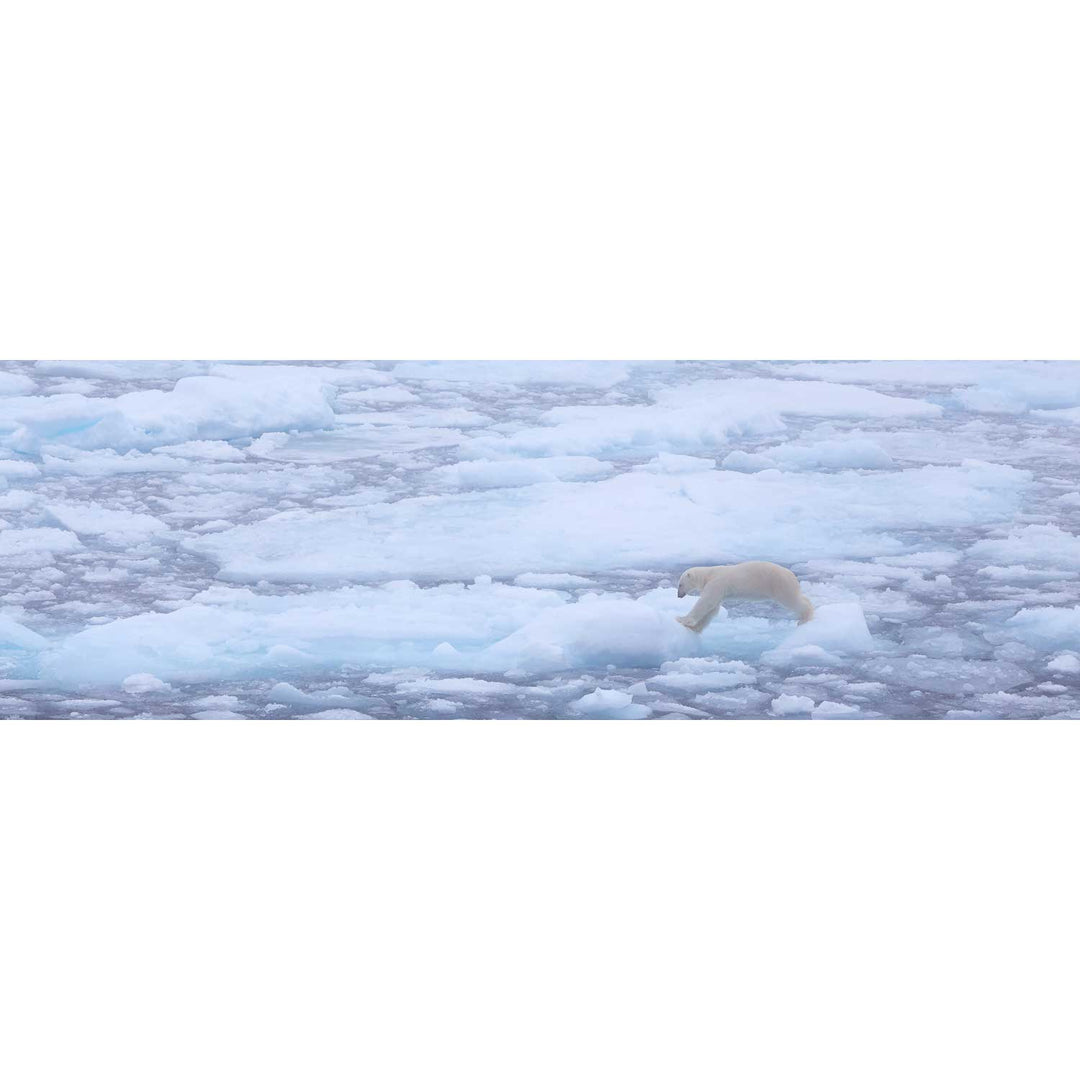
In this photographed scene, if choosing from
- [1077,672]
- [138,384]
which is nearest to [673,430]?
[1077,672]

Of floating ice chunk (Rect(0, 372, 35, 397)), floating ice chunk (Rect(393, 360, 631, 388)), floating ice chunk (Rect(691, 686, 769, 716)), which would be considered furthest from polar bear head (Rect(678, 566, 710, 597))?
floating ice chunk (Rect(0, 372, 35, 397))

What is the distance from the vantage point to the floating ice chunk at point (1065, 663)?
4953 millimetres

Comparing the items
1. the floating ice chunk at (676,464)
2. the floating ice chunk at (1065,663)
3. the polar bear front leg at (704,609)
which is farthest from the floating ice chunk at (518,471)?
the floating ice chunk at (1065,663)

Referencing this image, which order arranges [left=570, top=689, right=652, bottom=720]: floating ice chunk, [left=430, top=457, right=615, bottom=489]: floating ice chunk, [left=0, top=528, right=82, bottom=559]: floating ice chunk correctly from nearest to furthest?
[left=570, top=689, right=652, bottom=720]: floating ice chunk → [left=0, top=528, right=82, bottom=559]: floating ice chunk → [left=430, top=457, right=615, bottom=489]: floating ice chunk

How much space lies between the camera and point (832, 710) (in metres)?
4.87

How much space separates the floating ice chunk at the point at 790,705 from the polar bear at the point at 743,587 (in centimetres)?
27

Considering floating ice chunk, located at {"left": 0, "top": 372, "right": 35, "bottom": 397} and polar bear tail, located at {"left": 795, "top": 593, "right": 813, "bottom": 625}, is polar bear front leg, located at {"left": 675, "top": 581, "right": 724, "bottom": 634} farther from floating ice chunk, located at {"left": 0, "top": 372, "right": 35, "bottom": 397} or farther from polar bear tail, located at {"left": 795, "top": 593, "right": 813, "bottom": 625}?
floating ice chunk, located at {"left": 0, "top": 372, "right": 35, "bottom": 397}

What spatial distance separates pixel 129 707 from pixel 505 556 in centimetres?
137

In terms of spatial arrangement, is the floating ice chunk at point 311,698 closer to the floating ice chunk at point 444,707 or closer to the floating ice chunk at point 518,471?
the floating ice chunk at point 444,707

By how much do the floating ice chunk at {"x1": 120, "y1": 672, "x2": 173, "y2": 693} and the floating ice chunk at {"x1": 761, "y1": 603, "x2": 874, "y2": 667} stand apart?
2037 mm

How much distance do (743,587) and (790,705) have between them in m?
0.43

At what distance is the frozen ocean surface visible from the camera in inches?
193

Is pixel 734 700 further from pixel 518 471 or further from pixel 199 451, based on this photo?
pixel 199 451

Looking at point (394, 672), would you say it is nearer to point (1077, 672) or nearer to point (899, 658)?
point (899, 658)
